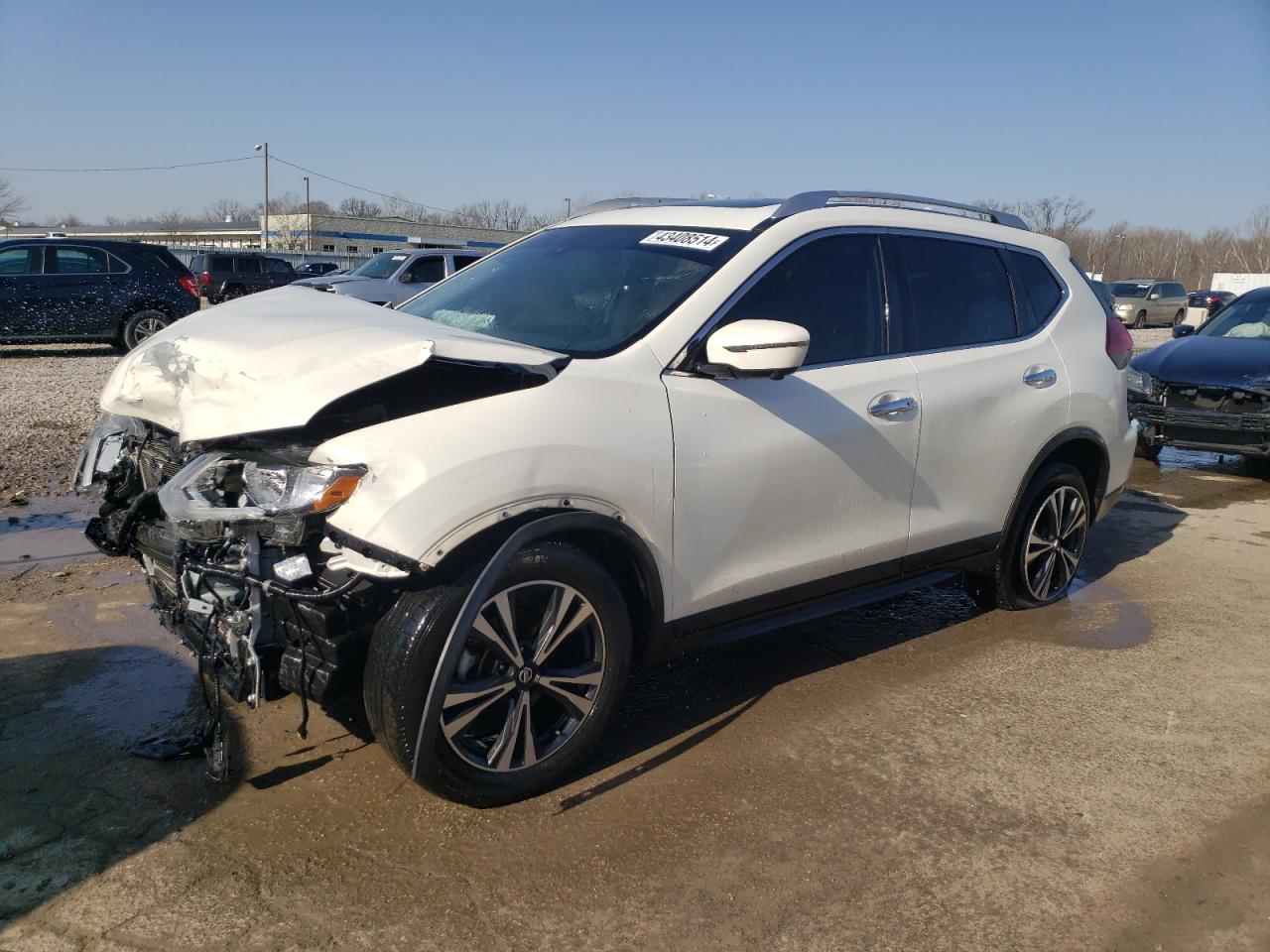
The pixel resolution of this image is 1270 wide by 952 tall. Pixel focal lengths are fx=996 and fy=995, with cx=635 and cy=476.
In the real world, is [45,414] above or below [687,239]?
below

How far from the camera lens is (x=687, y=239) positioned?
387 centimetres

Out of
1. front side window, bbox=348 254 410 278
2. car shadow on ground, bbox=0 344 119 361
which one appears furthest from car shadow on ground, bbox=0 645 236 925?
front side window, bbox=348 254 410 278

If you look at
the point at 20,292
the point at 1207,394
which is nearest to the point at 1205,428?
the point at 1207,394

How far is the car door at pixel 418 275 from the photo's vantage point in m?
15.7

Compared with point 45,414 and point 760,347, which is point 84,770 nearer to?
point 760,347

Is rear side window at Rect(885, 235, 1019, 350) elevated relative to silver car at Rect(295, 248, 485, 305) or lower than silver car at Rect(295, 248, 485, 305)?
lower

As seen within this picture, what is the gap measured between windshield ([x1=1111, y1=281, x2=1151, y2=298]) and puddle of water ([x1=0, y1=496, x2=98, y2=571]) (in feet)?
117

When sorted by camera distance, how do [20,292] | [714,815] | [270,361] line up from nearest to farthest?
[270,361], [714,815], [20,292]

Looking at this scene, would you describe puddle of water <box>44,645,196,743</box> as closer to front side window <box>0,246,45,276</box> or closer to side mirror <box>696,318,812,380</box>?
side mirror <box>696,318,812,380</box>

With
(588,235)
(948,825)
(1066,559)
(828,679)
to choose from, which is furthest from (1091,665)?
(588,235)

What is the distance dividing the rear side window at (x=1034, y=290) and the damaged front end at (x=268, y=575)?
136 inches

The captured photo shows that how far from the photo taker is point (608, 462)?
10.3 feet

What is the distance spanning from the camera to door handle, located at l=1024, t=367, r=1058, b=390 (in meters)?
4.68

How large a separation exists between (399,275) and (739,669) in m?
12.9
